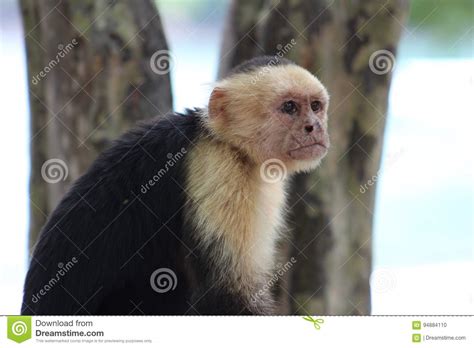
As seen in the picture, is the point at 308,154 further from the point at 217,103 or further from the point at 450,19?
the point at 450,19

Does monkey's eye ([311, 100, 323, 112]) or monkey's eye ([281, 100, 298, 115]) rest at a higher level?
monkey's eye ([311, 100, 323, 112])

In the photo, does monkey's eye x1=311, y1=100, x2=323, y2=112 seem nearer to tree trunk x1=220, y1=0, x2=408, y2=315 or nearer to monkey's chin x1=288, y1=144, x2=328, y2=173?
monkey's chin x1=288, y1=144, x2=328, y2=173

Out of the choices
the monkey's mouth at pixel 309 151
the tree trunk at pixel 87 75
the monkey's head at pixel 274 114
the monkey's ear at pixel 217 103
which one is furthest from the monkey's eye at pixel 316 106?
the tree trunk at pixel 87 75

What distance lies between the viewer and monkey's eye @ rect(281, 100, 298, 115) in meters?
2.03

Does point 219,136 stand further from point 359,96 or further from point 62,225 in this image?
point 359,96

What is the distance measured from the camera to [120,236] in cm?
191

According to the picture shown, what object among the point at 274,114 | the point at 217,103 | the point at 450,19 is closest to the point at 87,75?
the point at 217,103

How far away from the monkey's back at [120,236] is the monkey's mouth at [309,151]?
0.26m

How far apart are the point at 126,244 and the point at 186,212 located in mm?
169

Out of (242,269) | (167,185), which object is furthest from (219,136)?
(242,269)

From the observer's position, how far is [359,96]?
2.52 meters

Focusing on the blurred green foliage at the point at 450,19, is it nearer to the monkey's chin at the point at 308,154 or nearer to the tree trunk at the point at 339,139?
the tree trunk at the point at 339,139
